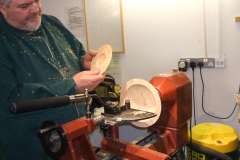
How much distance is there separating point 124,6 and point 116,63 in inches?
21.6

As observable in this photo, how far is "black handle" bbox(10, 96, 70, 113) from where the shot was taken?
0.75m

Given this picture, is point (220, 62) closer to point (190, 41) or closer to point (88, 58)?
point (190, 41)

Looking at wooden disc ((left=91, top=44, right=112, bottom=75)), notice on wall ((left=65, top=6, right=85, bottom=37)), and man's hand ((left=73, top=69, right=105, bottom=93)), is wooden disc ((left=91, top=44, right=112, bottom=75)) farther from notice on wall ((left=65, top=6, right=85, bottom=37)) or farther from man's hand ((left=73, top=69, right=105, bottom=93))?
notice on wall ((left=65, top=6, right=85, bottom=37))

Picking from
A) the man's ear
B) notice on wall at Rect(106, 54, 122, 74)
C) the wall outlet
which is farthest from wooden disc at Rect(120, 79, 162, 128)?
notice on wall at Rect(106, 54, 122, 74)

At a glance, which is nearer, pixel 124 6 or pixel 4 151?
pixel 4 151

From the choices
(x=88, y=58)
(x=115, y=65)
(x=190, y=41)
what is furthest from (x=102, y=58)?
(x=115, y=65)

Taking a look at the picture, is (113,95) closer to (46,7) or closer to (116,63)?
(116,63)

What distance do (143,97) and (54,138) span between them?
49 cm

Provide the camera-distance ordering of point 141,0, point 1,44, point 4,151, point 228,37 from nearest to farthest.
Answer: point 1,44, point 4,151, point 228,37, point 141,0

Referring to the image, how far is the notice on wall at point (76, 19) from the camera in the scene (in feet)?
7.97

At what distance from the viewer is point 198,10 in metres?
1.90

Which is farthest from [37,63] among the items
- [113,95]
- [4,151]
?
[113,95]

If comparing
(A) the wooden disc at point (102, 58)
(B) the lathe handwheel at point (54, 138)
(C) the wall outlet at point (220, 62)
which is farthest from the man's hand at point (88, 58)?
(C) the wall outlet at point (220, 62)

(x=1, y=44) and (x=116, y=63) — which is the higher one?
(x=1, y=44)
